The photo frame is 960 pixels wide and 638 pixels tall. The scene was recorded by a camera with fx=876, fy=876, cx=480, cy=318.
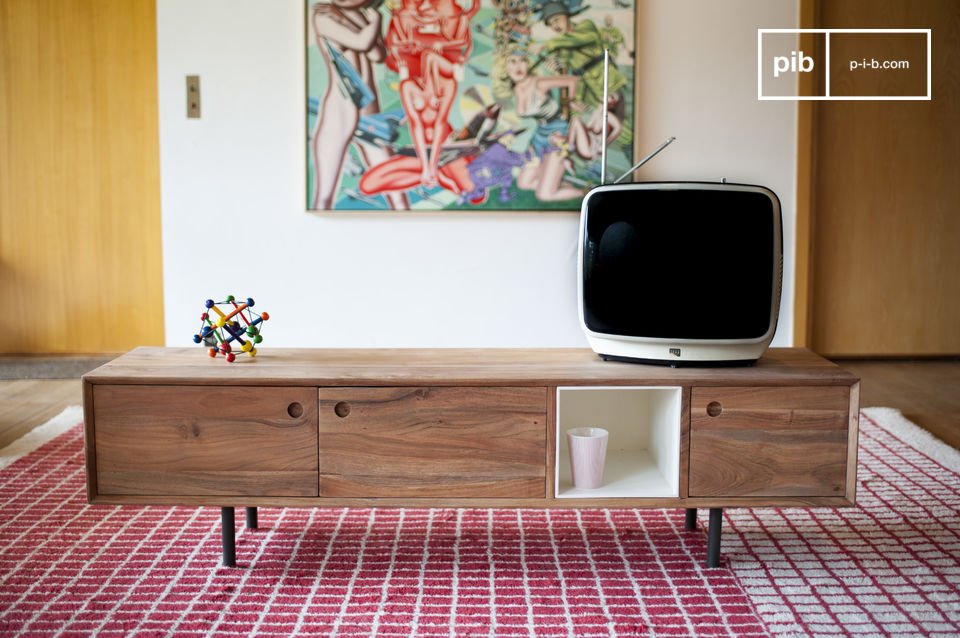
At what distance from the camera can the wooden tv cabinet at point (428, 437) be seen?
166 centimetres

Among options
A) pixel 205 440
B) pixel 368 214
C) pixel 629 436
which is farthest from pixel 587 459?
pixel 368 214

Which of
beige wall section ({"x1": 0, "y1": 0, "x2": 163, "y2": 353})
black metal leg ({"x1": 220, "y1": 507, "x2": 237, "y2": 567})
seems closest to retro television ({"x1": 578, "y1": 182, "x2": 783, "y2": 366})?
black metal leg ({"x1": 220, "y1": 507, "x2": 237, "y2": 567})

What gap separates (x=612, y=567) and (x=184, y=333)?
82.6 inches

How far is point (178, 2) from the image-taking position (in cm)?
317

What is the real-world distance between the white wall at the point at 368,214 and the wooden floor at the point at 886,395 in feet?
1.58

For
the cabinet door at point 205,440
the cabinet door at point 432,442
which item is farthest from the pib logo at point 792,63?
the cabinet door at point 205,440

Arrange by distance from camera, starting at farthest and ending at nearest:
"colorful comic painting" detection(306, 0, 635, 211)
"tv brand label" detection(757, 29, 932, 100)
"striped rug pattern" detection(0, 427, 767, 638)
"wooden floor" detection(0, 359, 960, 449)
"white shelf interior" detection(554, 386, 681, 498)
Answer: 1. "tv brand label" detection(757, 29, 932, 100)
2. "colorful comic painting" detection(306, 0, 635, 211)
3. "wooden floor" detection(0, 359, 960, 449)
4. "white shelf interior" detection(554, 386, 681, 498)
5. "striped rug pattern" detection(0, 427, 767, 638)

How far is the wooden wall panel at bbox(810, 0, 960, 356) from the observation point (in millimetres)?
3848

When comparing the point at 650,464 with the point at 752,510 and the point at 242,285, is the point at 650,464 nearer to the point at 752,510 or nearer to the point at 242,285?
the point at 752,510

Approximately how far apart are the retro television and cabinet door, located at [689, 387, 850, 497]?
0.11 metres

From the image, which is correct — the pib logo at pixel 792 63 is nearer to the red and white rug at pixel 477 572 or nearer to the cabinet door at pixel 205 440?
the red and white rug at pixel 477 572

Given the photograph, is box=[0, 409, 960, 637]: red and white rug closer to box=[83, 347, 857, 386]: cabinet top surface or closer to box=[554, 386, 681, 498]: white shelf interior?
box=[554, 386, 681, 498]: white shelf interior

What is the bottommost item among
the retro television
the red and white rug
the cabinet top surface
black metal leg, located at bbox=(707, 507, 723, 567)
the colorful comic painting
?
the red and white rug

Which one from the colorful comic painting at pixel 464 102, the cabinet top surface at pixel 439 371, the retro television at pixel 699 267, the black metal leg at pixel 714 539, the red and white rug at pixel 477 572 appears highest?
the colorful comic painting at pixel 464 102
